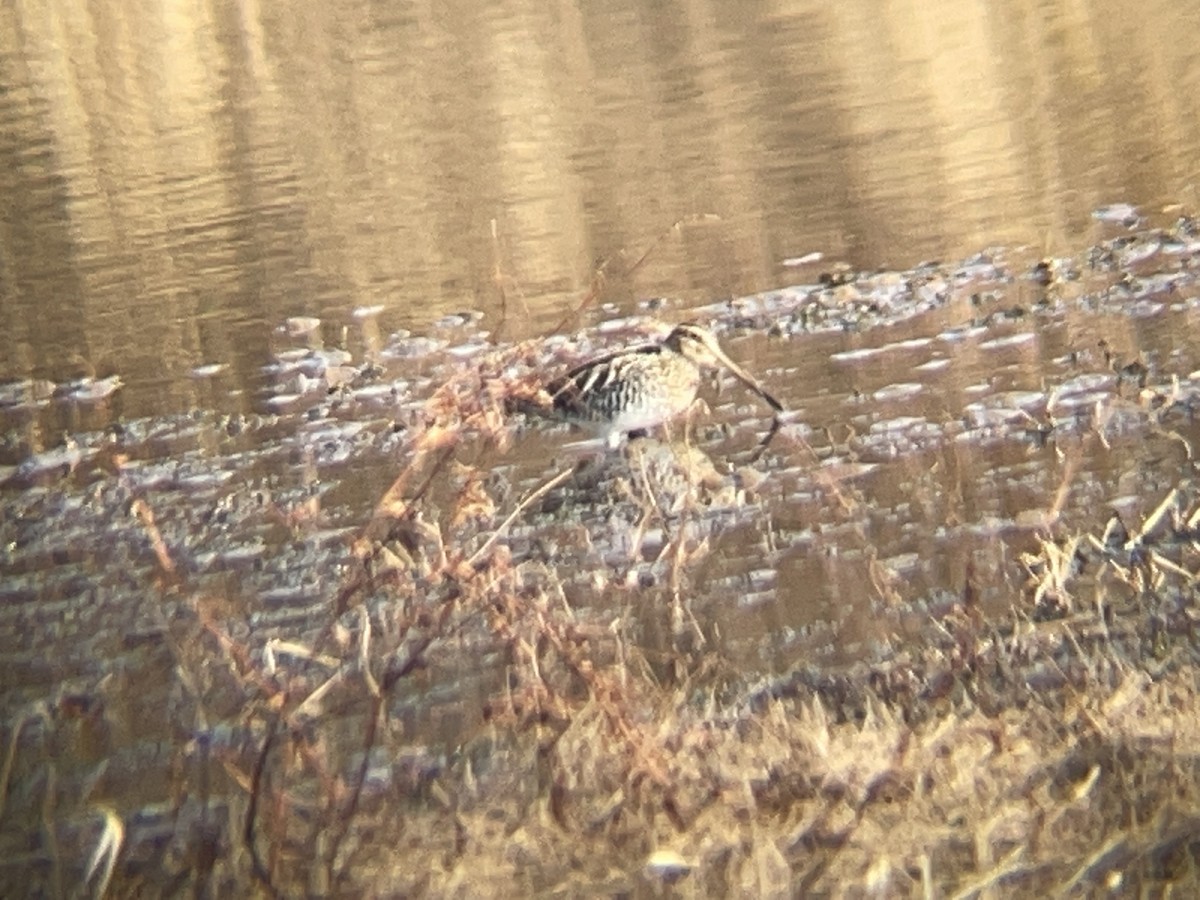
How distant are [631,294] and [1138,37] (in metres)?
6.77

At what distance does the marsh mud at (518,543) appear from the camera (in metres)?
3.58

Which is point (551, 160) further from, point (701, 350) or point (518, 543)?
point (518, 543)

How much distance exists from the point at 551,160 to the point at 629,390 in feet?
19.5

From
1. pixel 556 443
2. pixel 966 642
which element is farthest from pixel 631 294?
pixel 966 642

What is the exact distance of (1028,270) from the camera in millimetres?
7516

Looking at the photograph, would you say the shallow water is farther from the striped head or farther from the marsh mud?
the striped head

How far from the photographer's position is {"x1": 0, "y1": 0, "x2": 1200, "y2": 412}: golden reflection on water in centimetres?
852

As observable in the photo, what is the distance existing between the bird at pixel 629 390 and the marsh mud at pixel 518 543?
0.12 m

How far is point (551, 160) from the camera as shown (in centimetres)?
1143

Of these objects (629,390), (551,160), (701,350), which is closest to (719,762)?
(629,390)

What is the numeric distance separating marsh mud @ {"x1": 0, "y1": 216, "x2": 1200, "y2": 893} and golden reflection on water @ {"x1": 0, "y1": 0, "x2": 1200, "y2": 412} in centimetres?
66

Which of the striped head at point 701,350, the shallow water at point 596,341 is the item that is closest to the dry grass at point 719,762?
the shallow water at point 596,341

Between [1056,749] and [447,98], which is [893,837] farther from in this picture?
[447,98]

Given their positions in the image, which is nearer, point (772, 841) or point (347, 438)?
point (772, 841)
